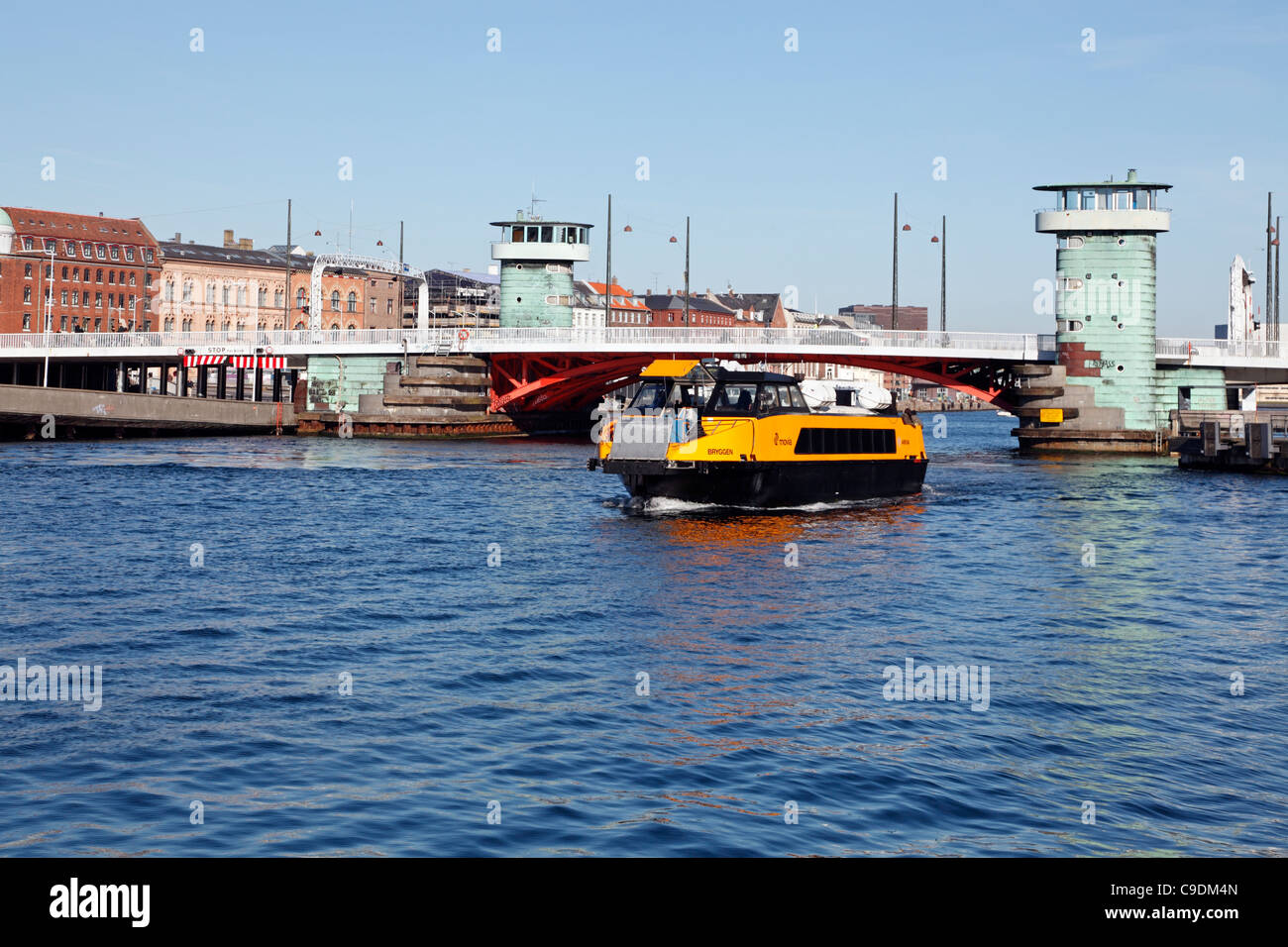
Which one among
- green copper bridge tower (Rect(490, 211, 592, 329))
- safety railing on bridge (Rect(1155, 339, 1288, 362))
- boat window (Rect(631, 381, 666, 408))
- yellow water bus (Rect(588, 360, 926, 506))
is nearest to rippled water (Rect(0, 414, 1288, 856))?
yellow water bus (Rect(588, 360, 926, 506))

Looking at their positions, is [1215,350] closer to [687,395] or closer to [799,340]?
[799,340]

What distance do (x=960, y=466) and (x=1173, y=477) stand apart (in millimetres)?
13000

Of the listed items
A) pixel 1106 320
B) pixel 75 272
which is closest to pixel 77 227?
pixel 75 272

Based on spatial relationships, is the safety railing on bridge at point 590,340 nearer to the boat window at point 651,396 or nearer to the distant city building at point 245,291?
the boat window at point 651,396

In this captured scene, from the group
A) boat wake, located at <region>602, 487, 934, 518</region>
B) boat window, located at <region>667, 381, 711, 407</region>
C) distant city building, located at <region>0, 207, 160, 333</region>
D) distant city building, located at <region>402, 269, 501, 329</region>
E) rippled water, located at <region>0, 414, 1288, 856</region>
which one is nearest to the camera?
rippled water, located at <region>0, 414, 1288, 856</region>

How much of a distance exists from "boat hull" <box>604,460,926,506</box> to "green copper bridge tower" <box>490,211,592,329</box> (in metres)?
54.5

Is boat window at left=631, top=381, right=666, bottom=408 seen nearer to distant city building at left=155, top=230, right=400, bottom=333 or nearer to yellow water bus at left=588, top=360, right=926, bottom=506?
yellow water bus at left=588, top=360, right=926, bottom=506

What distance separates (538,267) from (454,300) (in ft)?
287

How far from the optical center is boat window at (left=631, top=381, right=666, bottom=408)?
4416 centimetres

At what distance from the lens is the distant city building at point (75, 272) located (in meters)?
128

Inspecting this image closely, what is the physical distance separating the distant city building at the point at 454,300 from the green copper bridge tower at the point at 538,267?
7916 cm

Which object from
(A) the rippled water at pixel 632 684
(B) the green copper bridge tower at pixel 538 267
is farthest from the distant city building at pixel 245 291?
(A) the rippled water at pixel 632 684

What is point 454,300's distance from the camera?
185875 millimetres
